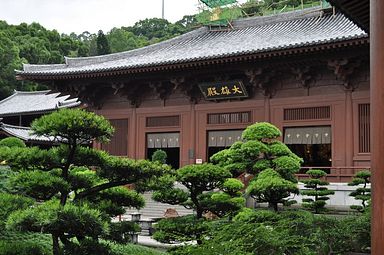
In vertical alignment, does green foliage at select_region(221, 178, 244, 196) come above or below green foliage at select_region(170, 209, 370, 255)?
above

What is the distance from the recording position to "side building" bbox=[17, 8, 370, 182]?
61.5ft

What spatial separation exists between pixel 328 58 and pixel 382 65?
534 inches

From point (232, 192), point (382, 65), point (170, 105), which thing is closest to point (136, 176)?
point (232, 192)

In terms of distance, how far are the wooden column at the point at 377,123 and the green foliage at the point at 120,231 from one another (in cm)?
486

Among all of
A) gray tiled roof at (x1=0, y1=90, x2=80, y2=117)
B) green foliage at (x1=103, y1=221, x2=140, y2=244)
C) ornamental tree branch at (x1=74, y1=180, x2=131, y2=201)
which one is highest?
gray tiled roof at (x1=0, y1=90, x2=80, y2=117)

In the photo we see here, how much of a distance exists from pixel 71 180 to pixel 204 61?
11.6 meters

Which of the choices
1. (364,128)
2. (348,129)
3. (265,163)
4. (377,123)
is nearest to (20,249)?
(377,123)

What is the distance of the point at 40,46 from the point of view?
244 ft

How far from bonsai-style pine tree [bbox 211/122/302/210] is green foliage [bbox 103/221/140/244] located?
4716 mm

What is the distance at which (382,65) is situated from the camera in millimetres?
5254

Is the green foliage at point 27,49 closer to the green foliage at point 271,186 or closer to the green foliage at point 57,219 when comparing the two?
the green foliage at point 271,186

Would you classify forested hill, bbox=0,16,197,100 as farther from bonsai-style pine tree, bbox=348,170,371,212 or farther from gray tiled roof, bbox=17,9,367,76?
bonsai-style pine tree, bbox=348,170,371,212

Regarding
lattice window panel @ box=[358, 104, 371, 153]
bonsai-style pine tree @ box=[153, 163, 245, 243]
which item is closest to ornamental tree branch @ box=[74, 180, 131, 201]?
bonsai-style pine tree @ box=[153, 163, 245, 243]

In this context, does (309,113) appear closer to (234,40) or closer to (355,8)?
(234,40)
